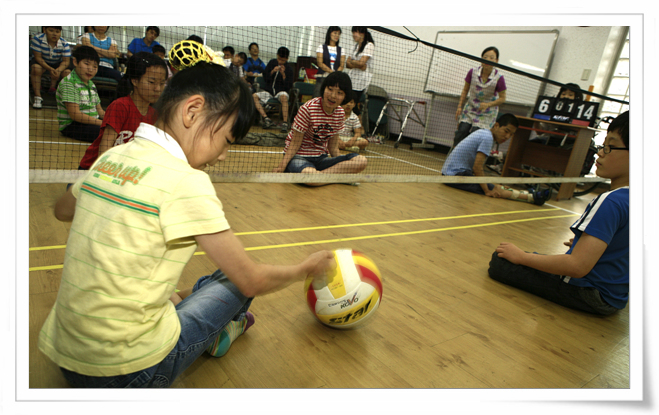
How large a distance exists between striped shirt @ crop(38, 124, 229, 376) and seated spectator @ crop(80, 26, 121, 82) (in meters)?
5.83

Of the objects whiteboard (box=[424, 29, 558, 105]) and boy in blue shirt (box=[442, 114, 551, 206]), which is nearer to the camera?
boy in blue shirt (box=[442, 114, 551, 206])

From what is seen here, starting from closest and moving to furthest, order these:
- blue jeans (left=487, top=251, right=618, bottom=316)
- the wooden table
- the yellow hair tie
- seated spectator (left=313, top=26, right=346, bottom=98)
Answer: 1. the yellow hair tie
2. blue jeans (left=487, top=251, right=618, bottom=316)
3. the wooden table
4. seated spectator (left=313, top=26, right=346, bottom=98)

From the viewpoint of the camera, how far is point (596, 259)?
84.2 inches

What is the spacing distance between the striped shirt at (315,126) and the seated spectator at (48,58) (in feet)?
14.4

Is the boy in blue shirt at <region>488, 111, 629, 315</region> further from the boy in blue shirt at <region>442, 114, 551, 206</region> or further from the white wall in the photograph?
the white wall

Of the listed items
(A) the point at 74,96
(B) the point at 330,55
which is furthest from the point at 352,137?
(A) the point at 74,96

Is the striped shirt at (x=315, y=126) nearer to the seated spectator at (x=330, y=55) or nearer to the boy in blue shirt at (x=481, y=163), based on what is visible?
the boy in blue shirt at (x=481, y=163)

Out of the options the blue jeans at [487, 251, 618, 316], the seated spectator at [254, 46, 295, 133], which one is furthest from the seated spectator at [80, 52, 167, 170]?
the seated spectator at [254, 46, 295, 133]

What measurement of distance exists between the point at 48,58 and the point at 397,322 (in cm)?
711

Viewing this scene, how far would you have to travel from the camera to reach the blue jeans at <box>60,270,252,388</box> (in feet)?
3.59

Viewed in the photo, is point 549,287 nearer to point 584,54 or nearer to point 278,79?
point 584,54

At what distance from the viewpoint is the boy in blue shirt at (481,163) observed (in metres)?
4.98

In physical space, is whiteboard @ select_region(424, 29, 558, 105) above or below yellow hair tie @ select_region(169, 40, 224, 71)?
above
